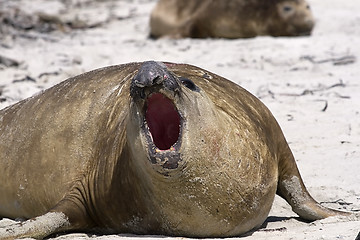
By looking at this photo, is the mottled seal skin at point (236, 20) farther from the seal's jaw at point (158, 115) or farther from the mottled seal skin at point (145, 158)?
the seal's jaw at point (158, 115)

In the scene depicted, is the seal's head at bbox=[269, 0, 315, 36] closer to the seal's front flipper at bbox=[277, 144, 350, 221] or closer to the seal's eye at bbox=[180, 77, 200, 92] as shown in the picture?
the seal's front flipper at bbox=[277, 144, 350, 221]

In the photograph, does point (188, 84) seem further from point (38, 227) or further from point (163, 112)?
point (38, 227)

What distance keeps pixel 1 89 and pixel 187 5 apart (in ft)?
13.9

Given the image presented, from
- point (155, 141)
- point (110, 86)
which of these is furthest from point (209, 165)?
point (110, 86)

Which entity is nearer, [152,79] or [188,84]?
[152,79]

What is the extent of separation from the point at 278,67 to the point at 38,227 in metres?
4.16

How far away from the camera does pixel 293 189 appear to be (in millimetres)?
4445

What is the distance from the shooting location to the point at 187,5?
10.8m

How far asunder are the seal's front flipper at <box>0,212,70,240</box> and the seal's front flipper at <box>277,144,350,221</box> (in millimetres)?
1172

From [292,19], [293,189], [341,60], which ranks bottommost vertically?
[293,189]

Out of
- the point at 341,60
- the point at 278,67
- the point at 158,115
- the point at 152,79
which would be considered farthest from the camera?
the point at 278,67

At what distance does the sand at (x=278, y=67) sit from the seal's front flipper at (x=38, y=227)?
0.23 ft

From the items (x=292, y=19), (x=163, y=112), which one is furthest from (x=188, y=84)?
(x=292, y=19)

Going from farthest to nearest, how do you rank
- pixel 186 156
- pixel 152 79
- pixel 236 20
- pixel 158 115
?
pixel 236 20 → pixel 158 115 → pixel 186 156 → pixel 152 79
